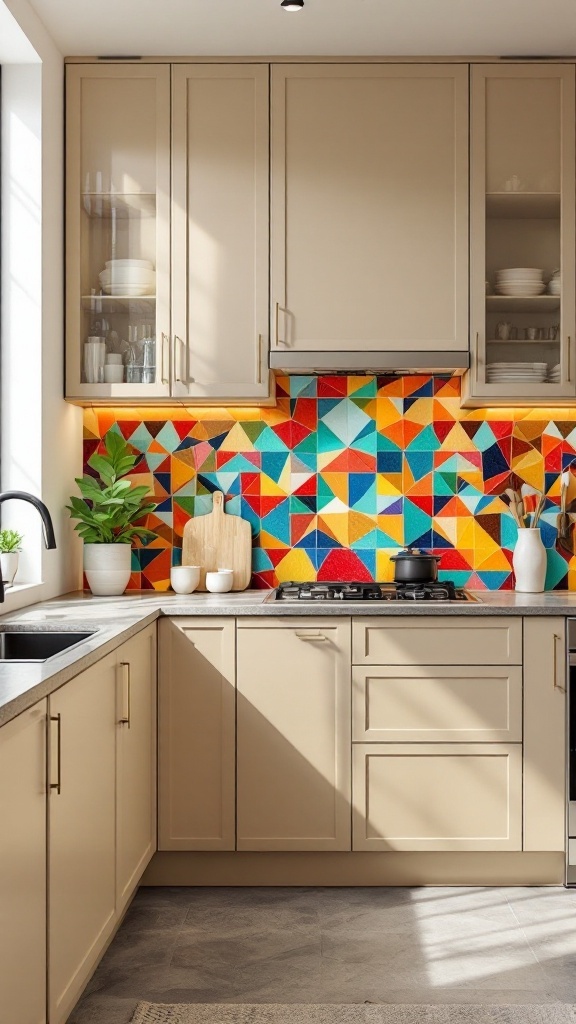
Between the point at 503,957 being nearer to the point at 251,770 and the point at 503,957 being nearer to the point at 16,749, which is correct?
the point at 251,770

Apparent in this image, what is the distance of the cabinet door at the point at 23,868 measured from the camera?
1.48m

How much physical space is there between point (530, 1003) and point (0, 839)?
1448 millimetres

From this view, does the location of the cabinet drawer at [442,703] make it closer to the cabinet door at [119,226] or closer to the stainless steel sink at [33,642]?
the stainless steel sink at [33,642]

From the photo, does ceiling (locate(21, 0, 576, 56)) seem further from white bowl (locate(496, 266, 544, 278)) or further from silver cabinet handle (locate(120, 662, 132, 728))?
silver cabinet handle (locate(120, 662, 132, 728))

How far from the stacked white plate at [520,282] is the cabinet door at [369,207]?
0.14m

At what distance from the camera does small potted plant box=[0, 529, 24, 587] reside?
288cm

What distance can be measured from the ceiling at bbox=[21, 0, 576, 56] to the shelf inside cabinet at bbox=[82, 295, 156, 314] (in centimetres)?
84

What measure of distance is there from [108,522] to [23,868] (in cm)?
181

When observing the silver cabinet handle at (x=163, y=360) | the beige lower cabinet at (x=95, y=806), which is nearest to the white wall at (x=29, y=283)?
the silver cabinet handle at (x=163, y=360)

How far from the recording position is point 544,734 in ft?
9.52

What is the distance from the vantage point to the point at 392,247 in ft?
10.5

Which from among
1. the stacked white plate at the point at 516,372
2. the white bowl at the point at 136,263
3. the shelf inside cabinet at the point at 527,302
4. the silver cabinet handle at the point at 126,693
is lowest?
the silver cabinet handle at the point at 126,693

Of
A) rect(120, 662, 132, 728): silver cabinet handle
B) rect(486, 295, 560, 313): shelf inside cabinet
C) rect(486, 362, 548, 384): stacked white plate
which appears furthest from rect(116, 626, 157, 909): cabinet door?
rect(486, 295, 560, 313): shelf inside cabinet

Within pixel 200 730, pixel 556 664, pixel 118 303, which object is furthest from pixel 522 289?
pixel 200 730
